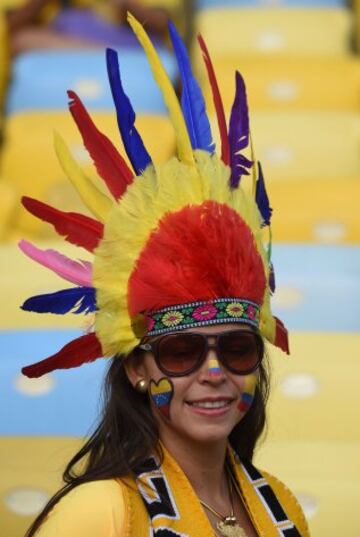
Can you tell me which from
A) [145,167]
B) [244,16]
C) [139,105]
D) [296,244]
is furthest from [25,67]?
[145,167]

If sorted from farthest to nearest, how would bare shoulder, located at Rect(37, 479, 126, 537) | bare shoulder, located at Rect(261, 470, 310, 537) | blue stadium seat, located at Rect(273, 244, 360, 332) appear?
blue stadium seat, located at Rect(273, 244, 360, 332) < bare shoulder, located at Rect(261, 470, 310, 537) < bare shoulder, located at Rect(37, 479, 126, 537)

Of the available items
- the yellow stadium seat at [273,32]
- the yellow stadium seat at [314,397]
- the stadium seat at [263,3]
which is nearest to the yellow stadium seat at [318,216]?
the yellow stadium seat at [314,397]

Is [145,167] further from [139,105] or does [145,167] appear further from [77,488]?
[139,105]

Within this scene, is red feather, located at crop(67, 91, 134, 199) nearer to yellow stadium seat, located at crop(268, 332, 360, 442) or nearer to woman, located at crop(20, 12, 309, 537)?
woman, located at crop(20, 12, 309, 537)

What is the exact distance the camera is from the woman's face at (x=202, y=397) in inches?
52.8

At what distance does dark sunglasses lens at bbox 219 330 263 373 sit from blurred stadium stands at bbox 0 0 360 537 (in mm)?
333

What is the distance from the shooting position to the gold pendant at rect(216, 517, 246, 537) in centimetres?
138

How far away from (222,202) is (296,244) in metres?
1.28

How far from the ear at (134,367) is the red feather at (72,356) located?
A: 3 centimetres

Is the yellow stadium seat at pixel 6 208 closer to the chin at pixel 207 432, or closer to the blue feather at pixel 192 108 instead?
the blue feather at pixel 192 108

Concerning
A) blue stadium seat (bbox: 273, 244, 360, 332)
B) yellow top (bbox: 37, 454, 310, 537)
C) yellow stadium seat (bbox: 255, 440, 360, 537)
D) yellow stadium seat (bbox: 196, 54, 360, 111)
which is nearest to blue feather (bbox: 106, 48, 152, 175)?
yellow top (bbox: 37, 454, 310, 537)

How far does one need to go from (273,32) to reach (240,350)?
2890 millimetres

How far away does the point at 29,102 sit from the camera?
383 cm

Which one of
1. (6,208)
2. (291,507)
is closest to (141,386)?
(291,507)
